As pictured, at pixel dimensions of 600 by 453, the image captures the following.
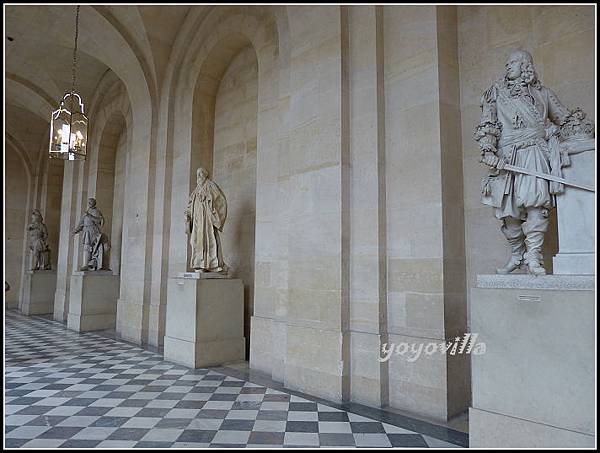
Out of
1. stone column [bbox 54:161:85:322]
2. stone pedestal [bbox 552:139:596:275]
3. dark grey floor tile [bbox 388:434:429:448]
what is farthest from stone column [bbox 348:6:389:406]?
stone column [bbox 54:161:85:322]

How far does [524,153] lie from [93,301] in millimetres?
9687

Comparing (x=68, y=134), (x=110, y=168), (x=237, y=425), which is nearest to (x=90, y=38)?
(x=110, y=168)

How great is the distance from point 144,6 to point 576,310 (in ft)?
28.3

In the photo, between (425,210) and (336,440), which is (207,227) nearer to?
(425,210)

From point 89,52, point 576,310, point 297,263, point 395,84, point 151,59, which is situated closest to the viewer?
point 576,310

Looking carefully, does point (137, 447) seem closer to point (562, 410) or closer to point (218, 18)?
point (562, 410)

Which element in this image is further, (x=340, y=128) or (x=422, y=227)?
(x=340, y=128)

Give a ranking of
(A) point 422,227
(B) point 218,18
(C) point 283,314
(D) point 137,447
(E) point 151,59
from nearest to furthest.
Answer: (D) point 137,447
(A) point 422,227
(C) point 283,314
(B) point 218,18
(E) point 151,59

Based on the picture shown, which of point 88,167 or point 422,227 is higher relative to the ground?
point 88,167

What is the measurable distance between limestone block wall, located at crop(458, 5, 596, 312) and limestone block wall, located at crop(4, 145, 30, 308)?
1671cm

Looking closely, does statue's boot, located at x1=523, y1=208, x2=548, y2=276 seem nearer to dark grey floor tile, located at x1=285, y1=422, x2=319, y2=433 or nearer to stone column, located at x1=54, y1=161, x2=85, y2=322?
dark grey floor tile, located at x1=285, y1=422, x2=319, y2=433

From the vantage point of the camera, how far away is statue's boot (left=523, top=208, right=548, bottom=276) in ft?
10.3

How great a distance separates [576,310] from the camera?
277 cm

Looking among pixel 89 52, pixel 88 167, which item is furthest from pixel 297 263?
pixel 88 167
